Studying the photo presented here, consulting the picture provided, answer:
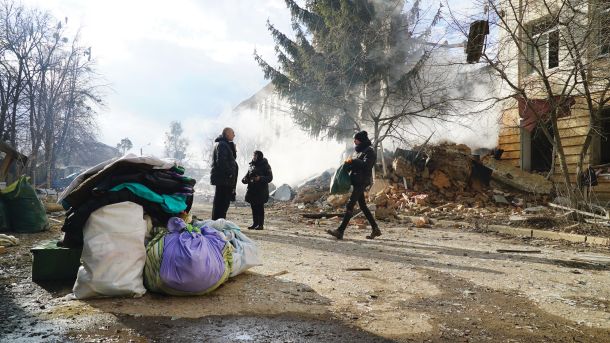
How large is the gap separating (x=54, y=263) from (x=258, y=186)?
171 inches

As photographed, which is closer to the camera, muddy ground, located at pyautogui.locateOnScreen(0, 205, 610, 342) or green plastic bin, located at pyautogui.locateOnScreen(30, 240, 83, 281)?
muddy ground, located at pyautogui.locateOnScreen(0, 205, 610, 342)

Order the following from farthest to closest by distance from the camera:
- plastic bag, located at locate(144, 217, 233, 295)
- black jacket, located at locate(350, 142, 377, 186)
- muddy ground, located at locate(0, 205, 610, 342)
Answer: black jacket, located at locate(350, 142, 377, 186)
plastic bag, located at locate(144, 217, 233, 295)
muddy ground, located at locate(0, 205, 610, 342)

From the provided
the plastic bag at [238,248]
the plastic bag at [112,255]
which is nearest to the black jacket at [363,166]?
the plastic bag at [238,248]

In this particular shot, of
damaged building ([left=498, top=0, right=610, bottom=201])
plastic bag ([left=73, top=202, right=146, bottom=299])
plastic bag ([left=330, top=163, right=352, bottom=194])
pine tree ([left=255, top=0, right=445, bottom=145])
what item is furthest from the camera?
pine tree ([left=255, top=0, right=445, bottom=145])

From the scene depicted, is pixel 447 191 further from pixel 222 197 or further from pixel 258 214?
pixel 222 197

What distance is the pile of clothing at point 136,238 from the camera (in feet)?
8.12

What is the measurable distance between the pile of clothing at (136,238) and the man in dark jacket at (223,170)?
115 inches

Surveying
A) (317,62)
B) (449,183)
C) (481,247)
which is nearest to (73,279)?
(481,247)

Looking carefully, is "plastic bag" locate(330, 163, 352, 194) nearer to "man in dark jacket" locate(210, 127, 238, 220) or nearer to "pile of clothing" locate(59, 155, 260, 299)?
"man in dark jacket" locate(210, 127, 238, 220)

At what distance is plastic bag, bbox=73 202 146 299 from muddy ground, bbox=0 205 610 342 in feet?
0.33

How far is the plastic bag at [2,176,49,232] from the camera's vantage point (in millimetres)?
5414

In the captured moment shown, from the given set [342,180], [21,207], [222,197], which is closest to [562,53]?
[342,180]

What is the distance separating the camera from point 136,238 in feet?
8.42

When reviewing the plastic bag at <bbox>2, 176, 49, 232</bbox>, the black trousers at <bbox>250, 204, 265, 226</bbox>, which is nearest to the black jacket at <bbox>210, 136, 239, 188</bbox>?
the black trousers at <bbox>250, 204, 265, 226</bbox>
